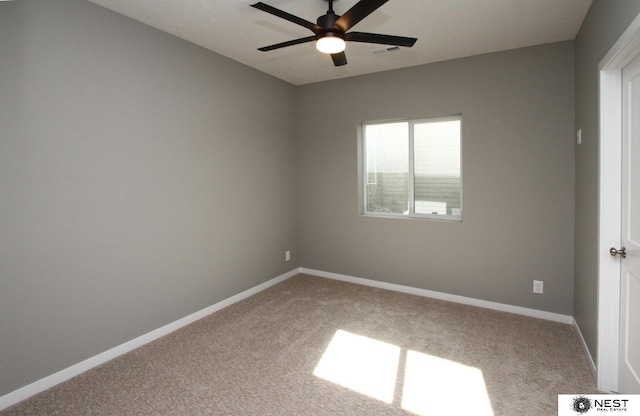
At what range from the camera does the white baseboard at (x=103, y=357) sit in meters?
2.13

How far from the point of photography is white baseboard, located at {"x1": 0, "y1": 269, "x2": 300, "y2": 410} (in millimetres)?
2135

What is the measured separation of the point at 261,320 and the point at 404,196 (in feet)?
7.33

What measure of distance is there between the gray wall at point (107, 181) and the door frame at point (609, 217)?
317cm

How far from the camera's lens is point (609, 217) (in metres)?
2.10

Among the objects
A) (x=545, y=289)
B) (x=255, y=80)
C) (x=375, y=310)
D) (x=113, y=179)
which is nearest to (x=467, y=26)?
(x=255, y=80)

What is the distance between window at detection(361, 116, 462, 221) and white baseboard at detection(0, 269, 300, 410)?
213cm

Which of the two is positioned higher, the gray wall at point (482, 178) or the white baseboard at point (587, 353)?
the gray wall at point (482, 178)

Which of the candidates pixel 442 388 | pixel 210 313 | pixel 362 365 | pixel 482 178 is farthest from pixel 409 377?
pixel 482 178

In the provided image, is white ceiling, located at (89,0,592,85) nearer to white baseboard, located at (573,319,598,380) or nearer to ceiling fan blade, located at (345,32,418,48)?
ceiling fan blade, located at (345,32,418,48)

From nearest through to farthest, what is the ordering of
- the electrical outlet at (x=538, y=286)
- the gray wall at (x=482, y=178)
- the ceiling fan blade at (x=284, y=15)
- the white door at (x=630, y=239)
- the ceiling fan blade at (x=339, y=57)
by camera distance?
the white door at (x=630, y=239)
the ceiling fan blade at (x=284, y=15)
the ceiling fan blade at (x=339, y=57)
the gray wall at (x=482, y=178)
the electrical outlet at (x=538, y=286)

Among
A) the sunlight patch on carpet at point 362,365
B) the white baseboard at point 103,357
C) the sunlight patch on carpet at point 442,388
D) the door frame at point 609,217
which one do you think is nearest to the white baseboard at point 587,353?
the door frame at point 609,217

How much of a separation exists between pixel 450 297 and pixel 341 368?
6.11 feet

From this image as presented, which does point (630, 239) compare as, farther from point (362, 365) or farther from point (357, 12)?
point (357, 12)

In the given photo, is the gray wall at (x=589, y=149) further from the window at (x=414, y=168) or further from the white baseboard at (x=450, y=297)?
the window at (x=414, y=168)
